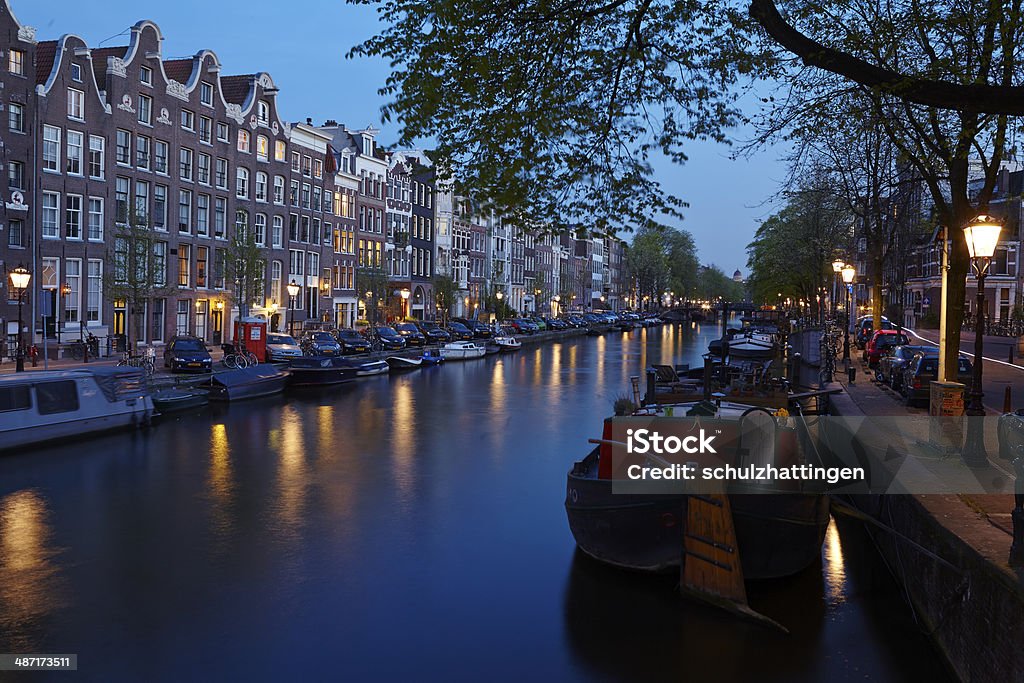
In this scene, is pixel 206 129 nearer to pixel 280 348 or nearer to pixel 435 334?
pixel 280 348

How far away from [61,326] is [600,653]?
41.2m

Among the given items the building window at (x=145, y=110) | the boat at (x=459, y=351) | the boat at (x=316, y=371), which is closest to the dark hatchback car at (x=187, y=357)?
the boat at (x=316, y=371)

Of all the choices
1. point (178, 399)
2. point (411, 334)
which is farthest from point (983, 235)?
point (411, 334)

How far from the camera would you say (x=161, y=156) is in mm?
54375

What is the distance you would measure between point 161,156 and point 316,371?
798 inches

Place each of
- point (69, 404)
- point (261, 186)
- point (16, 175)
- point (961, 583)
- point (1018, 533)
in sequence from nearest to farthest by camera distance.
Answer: point (1018, 533), point (961, 583), point (69, 404), point (16, 175), point (261, 186)

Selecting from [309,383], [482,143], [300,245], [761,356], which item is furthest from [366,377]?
[482,143]

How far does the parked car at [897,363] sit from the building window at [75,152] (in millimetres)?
39367

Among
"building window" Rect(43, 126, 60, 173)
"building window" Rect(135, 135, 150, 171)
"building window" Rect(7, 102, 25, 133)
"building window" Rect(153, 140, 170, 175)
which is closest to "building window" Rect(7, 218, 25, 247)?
"building window" Rect(43, 126, 60, 173)

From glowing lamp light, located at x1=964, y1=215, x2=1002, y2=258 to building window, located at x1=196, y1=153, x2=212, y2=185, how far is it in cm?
5105

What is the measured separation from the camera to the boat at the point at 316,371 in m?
42.5

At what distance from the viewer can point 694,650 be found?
12.0 m

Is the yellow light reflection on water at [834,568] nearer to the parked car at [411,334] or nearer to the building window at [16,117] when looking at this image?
the building window at [16,117]

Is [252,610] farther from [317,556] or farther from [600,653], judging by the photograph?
[600,653]
